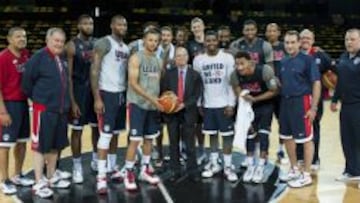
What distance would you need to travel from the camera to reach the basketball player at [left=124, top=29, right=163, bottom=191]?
5.25 m

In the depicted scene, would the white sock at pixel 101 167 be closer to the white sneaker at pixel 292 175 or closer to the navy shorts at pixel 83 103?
the navy shorts at pixel 83 103

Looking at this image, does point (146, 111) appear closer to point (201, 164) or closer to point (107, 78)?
point (107, 78)

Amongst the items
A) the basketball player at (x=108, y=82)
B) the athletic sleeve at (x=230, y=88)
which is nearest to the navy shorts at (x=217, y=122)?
the athletic sleeve at (x=230, y=88)

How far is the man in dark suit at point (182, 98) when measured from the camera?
A: 18.5 feet

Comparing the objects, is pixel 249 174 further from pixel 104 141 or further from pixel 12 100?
pixel 12 100

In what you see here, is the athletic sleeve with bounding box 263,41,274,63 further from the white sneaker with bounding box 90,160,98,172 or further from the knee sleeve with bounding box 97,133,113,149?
the white sneaker with bounding box 90,160,98,172

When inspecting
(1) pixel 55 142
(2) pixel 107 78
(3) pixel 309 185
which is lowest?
(3) pixel 309 185

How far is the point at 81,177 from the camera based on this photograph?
561 cm

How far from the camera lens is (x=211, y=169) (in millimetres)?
5949

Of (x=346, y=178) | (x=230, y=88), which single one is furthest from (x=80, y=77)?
(x=346, y=178)

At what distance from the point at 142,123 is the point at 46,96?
35.1 inches

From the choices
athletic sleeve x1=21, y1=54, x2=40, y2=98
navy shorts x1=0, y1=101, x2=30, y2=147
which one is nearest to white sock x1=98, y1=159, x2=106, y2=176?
navy shorts x1=0, y1=101, x2=30, y2=147

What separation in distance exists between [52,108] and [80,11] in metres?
6.83

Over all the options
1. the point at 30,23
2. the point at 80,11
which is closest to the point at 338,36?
the point at 80,11
